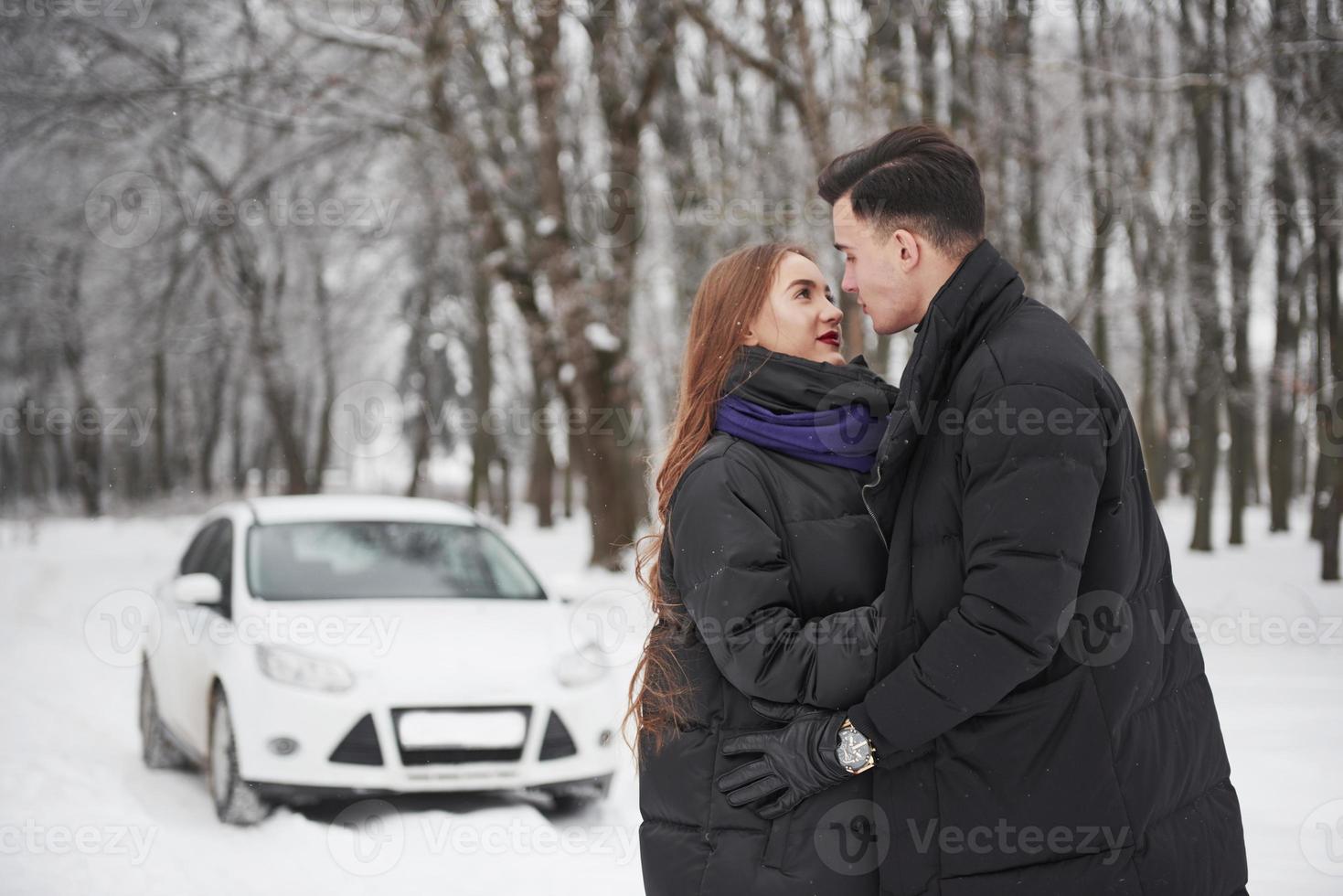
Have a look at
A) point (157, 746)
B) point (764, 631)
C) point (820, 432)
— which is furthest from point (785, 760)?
point (157, 746)

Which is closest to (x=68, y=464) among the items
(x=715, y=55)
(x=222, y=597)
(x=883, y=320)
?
(x=715, y=55)

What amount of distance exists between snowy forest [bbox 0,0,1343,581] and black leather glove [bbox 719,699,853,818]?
10451 mm

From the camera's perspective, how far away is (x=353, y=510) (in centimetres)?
758

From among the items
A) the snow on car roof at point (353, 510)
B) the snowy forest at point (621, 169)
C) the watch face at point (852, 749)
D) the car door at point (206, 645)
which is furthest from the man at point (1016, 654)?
the snowy forest at point (621, 169)

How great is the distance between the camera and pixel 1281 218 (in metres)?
16.5

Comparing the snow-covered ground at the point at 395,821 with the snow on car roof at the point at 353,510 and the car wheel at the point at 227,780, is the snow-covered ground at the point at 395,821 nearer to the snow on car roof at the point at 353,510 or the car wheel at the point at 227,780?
the car wheel at the point at 227,780

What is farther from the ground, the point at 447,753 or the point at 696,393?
the point at 696,393

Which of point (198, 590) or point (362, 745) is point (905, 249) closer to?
point (362, 745)

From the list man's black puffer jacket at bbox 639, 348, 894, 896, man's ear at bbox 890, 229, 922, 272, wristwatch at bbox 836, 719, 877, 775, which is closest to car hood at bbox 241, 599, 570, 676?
man's black puffer jacket at bbox 639, 348, 894, 896

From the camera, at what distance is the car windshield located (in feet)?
22.5

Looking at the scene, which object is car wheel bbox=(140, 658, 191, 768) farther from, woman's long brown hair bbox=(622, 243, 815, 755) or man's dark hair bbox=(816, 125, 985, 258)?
man's dark hair bbox=(816, 125, 985, 258)

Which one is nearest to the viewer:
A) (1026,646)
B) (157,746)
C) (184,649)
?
(1026,646)

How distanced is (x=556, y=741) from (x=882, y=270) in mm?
4163

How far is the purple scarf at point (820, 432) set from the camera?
2.56m
